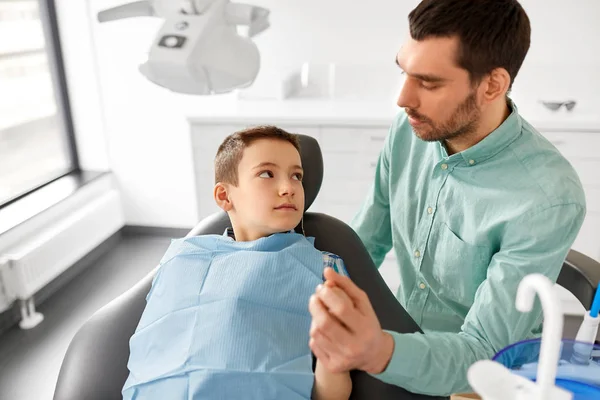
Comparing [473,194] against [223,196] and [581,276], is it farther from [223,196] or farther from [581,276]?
[223,196]

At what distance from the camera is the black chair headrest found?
1.36m

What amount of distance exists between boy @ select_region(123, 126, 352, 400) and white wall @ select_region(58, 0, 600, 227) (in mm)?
1468

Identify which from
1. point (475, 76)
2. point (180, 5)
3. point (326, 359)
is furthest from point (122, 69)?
point (326, 359)

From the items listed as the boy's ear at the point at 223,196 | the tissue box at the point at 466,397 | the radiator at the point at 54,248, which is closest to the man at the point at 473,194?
the tissue box at the point at 466,397

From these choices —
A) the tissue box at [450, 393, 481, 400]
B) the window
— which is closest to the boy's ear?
the tissue box at [450, 393, 481, 400]

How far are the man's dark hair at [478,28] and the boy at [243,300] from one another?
45 centimetres

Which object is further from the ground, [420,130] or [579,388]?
[420,130]

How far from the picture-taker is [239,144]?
4.42 feet

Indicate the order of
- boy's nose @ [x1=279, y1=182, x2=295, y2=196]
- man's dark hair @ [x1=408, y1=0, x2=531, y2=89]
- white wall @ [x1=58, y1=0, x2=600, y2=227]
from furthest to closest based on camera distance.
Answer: white wall @ [x1=58, y1=0, x2=600, y2=227] < boy's nose @ [x1=279, y1=182, x2=295, y2=196] < man's dark hair @ [x1=408, y1=0, x2=531, y2=89]

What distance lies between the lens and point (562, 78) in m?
2.79

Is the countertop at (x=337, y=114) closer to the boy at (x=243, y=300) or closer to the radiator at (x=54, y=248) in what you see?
the radiator at (x=54, y=248)

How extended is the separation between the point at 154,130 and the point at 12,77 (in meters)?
0.80

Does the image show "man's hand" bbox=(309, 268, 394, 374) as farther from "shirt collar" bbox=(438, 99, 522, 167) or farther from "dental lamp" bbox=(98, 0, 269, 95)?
"shirt collar" bbox=(438, 99, 522, 167)

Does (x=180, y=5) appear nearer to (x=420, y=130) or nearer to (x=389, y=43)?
(x=420, y=130)
